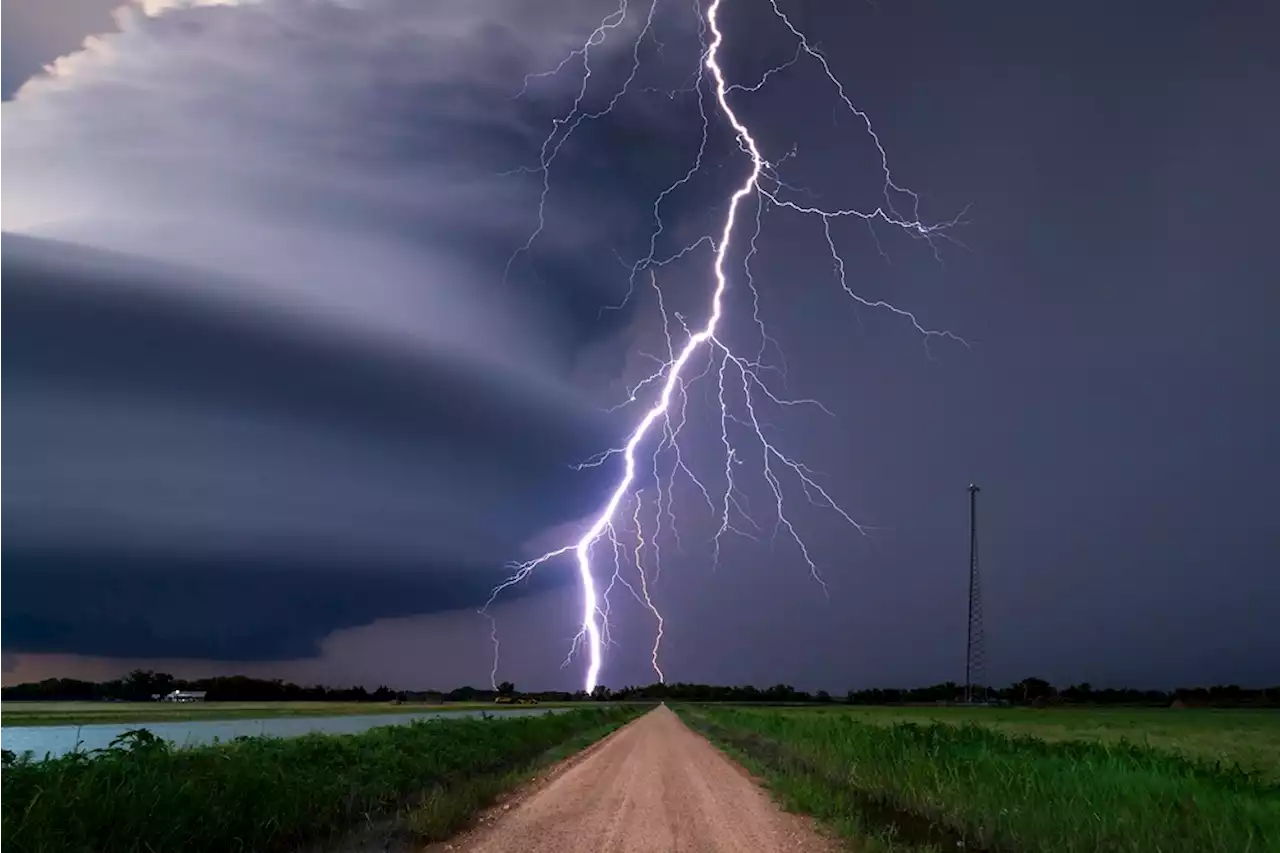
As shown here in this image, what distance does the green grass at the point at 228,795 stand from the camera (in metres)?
8.12

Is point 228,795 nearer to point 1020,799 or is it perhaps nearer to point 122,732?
point 122,732

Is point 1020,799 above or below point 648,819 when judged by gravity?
above

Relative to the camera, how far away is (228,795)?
1092cm

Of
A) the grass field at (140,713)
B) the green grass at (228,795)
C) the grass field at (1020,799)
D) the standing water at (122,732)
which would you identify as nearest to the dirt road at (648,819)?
the grass field at (1020,799)

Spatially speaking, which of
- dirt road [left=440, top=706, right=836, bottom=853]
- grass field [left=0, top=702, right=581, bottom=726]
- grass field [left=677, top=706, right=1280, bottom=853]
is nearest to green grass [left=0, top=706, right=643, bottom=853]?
dirt road [left=440, top=706, right=836, bottom=853]

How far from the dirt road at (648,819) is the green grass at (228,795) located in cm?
118

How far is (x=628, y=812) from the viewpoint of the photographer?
48.0 feet

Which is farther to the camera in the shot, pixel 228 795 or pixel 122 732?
pixel 122 732

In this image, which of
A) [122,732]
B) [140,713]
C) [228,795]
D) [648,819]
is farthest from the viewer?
[140,713]

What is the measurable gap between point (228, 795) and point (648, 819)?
633cm

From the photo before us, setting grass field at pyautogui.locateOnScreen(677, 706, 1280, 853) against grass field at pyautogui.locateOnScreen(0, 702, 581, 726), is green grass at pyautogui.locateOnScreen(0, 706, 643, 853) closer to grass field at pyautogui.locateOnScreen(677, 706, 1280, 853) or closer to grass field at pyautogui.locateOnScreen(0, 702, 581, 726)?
grass field at pyautogui.locateOnScreen(677, 706, 1280, 853)

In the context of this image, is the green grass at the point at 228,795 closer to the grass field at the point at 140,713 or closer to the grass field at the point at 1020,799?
the grass field at the point at 1020,799

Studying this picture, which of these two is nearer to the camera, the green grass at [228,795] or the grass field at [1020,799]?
the green grass at [228,795]

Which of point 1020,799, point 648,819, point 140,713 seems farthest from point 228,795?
point 140,713
